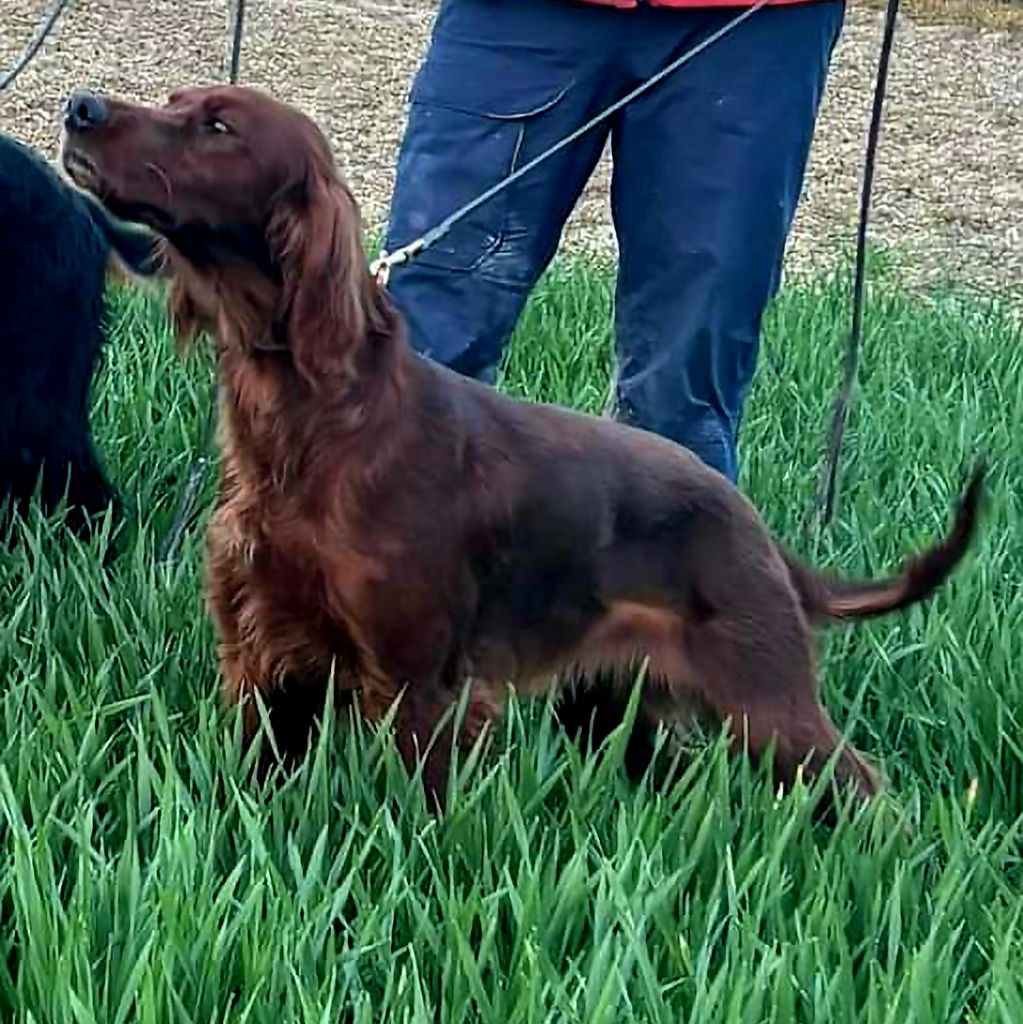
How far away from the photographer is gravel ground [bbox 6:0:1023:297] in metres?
8.65

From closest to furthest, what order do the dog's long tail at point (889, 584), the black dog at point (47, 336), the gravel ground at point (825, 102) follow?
1. the dog's long tail at point (889, 584)
2. the black dog at point (47, 336)
3. the gravel ground at point (825, 102)

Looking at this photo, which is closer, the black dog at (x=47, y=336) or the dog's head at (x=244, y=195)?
the dog's head at (x=244, y=195)

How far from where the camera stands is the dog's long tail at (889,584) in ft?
8.04

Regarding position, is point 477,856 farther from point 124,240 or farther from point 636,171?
point 124,240

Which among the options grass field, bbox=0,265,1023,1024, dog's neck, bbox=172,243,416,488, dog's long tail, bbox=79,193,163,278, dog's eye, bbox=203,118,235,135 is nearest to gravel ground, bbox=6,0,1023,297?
dog's long tail, bbox=79,193,163,278

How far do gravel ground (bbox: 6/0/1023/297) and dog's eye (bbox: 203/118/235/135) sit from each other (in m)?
5.29

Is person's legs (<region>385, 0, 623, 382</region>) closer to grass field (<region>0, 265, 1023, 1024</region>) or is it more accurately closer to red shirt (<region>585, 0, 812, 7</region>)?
red shirt (<region>585, 0, 812, 7</region>)

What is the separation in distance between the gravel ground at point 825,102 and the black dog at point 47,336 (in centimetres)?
423

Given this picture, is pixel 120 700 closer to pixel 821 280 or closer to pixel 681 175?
pixel 681 175

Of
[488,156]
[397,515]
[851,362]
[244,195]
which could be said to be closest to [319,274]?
[244,195]

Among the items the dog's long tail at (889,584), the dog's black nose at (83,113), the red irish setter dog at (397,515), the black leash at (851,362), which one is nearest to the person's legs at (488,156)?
the black leash at (851,362)

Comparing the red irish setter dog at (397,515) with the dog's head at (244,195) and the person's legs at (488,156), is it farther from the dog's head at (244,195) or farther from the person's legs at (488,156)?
the person's legs at (488,156)

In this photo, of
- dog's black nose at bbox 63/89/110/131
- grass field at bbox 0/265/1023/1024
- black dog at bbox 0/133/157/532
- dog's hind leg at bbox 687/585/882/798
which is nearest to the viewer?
grass field at bbox 0/265/1023/1024

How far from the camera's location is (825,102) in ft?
37.9
